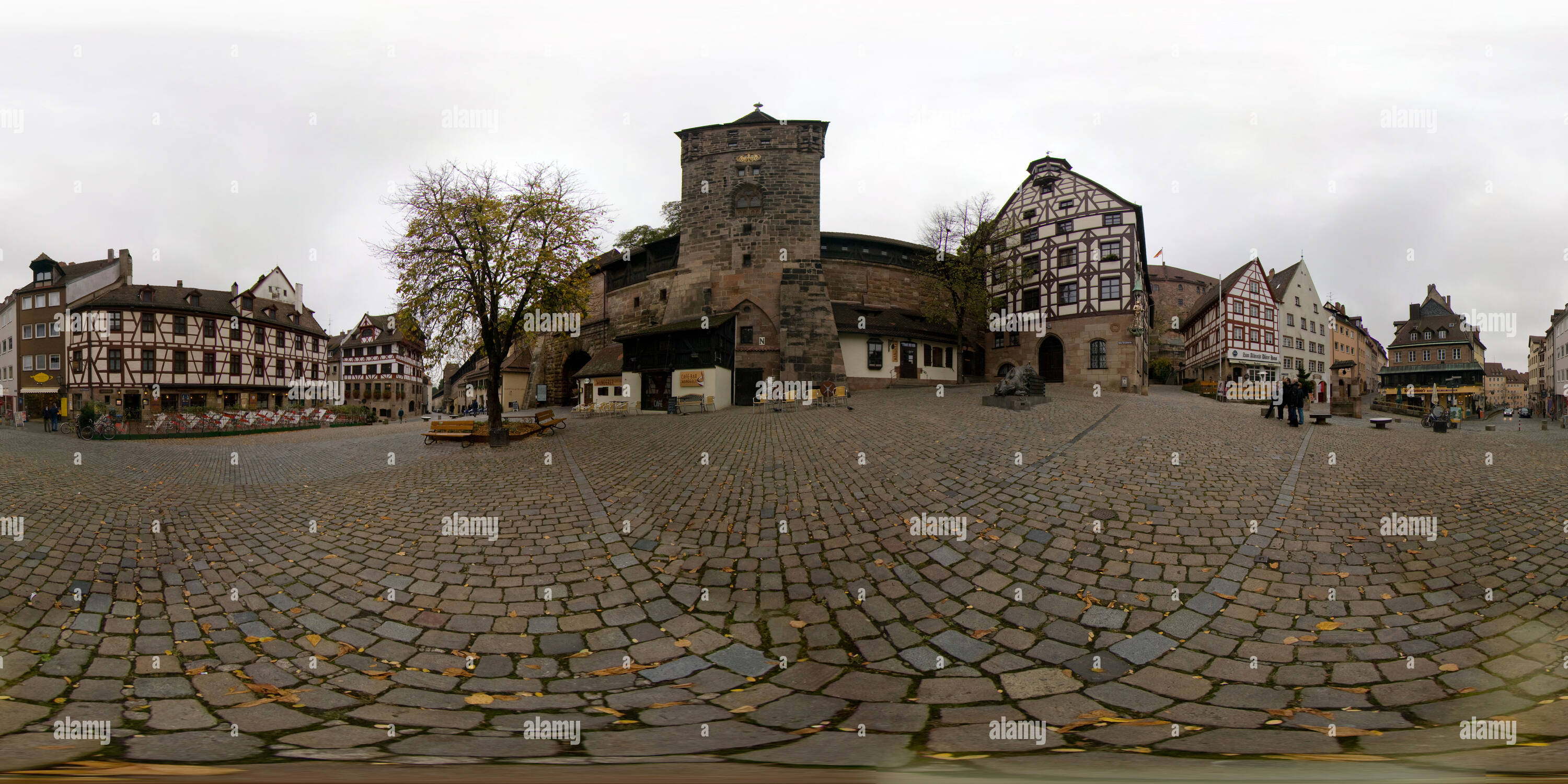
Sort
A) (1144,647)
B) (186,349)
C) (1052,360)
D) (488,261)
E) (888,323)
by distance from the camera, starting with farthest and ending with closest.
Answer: (186,349)
(1052,360)
(888,323)
(488,261)
(1144,647)

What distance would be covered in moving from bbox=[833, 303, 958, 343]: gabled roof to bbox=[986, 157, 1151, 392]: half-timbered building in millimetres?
4358

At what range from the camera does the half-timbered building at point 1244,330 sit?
3934 centimetres

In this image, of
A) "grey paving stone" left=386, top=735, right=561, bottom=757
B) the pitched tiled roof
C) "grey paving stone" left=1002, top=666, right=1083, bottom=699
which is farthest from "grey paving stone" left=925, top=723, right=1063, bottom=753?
the pitched tiled roof

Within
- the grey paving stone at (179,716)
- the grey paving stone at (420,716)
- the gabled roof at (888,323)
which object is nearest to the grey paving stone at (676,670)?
the grey paving stone at (420,716)

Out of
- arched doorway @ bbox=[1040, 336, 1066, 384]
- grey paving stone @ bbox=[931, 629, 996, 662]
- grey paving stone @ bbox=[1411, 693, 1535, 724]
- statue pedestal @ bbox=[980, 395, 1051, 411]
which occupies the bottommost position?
grey paving stone @ bbox=[1411, 693, 1535, 724]

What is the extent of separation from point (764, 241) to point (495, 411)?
1730cm

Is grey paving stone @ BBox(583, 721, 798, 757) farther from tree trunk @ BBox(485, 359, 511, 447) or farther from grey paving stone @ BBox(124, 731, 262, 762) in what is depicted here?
tree trunk @ BBox(485, 359, 511, 447)

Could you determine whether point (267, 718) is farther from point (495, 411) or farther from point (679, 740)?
point (495, 411)

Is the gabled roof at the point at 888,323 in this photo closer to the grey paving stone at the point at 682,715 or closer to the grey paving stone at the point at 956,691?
the grey paving stone at the point at 956,691

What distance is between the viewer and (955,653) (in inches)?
139

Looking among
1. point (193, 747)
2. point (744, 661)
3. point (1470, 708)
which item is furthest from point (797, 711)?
point (1470, 708)

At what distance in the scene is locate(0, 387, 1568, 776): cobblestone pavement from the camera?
2783mm

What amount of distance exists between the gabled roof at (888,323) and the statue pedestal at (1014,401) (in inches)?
500

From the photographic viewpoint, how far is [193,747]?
8.57 feet
